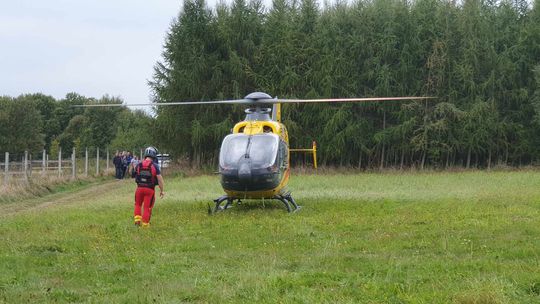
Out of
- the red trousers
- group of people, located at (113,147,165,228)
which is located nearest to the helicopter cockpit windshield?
group of people, located at (113,147,165,228)

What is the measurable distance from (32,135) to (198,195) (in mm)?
48889

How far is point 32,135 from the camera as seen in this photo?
216ft

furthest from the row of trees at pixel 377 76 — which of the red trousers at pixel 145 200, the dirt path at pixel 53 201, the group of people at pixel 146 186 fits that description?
the red trousers at pixel 145 200

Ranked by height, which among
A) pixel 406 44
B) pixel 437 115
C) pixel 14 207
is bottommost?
pixel 14 207

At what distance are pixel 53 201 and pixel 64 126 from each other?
63026 mm

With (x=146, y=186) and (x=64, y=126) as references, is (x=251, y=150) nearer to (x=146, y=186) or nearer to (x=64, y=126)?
(x=146, y=186)

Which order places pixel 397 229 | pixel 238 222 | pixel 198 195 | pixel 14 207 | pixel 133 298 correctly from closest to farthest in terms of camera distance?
pixel 133 298 → pixel 397 229 → pixel 238 222 → pixel 14 207 → pixel 198 195

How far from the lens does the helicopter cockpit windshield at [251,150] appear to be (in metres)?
16.1

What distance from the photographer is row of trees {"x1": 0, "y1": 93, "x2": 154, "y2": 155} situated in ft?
208

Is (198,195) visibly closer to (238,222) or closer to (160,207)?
(160,207)

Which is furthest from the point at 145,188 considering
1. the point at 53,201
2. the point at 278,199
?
the point at 53,201

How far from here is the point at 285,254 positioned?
948 centimetres

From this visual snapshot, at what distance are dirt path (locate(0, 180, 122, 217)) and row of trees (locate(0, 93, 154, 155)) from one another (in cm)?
2382

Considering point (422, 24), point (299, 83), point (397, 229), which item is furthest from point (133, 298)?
point (422, 24)
